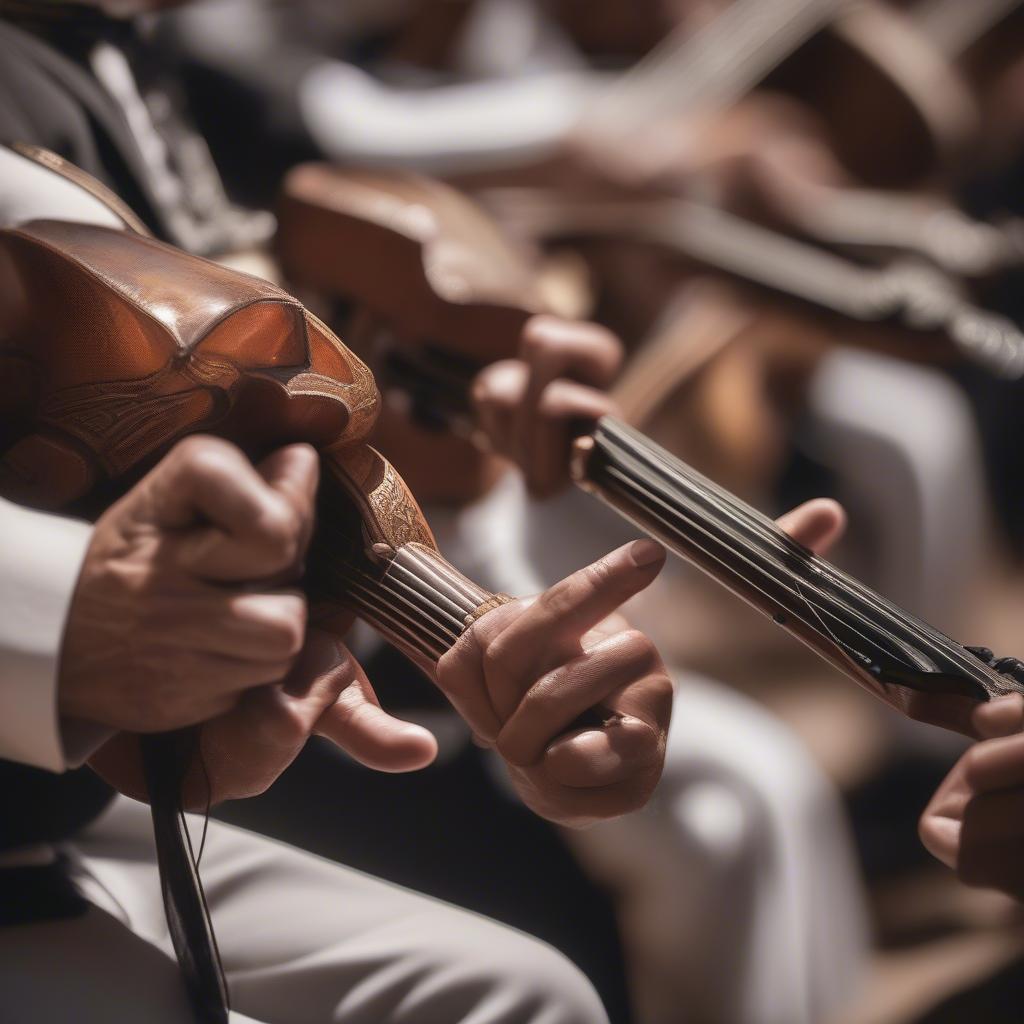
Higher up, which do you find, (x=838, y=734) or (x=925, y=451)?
(x=925, y=451)

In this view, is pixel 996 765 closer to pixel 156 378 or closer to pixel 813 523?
pixel 813 523

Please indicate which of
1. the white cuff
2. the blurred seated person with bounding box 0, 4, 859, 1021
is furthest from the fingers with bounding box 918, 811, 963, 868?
the white cuff

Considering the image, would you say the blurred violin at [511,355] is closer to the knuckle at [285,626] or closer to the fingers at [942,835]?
the fingers at [942,835]

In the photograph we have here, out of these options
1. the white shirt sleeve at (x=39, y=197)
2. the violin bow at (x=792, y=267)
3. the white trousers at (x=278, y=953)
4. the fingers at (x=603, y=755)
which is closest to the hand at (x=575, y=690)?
the fingers at (x=603, y=755)

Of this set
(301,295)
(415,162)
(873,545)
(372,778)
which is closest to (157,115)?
(301,295)

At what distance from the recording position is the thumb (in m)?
0.35

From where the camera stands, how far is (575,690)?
35cm

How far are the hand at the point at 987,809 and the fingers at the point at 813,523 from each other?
0.09 metres

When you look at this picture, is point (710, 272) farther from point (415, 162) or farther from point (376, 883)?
point (376, 883)

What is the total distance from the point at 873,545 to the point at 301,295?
1.65 ft

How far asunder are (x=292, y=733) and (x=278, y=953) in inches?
5.1

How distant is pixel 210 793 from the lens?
0.38m

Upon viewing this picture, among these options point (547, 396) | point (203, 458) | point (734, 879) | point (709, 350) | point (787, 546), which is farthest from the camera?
point (709, 350)

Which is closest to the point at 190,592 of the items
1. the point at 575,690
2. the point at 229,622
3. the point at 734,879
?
the point at 229,622
